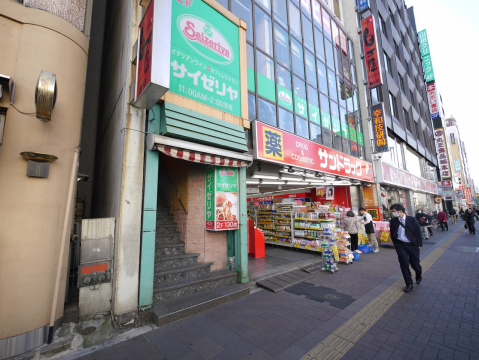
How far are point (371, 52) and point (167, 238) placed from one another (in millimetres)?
17770

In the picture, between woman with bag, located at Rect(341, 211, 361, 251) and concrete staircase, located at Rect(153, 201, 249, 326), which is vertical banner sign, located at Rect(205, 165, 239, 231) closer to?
concrete staircase, located at Rect(153, 201, 249, 326)

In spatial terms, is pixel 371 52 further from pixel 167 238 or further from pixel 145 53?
A: pixel 167 238

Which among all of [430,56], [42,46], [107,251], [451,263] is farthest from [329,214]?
[430,56]

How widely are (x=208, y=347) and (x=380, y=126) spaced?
16.7 meters

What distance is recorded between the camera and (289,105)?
31.9ft

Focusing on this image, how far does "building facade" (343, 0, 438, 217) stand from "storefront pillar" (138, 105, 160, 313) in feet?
49.6

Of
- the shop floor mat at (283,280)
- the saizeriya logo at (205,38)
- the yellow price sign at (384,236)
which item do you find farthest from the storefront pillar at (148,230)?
the yellow price sign at (384,236)

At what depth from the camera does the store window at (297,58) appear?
10648 mm

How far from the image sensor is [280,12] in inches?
406

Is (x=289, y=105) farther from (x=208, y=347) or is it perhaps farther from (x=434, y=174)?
(x=434, y=174)

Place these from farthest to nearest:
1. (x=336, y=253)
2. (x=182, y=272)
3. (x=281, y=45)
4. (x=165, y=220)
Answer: (x=281, y=45) → (x=336, y=253) → (x=165, y=220) → (x=182, y=272)

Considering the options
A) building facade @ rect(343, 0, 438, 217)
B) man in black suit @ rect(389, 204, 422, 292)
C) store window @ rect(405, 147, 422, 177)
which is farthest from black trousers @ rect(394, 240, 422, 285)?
store window @ rect(405, 147, 422, 177)

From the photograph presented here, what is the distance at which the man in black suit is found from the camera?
5.38 m

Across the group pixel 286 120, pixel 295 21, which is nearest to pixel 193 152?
pixel 286 120
